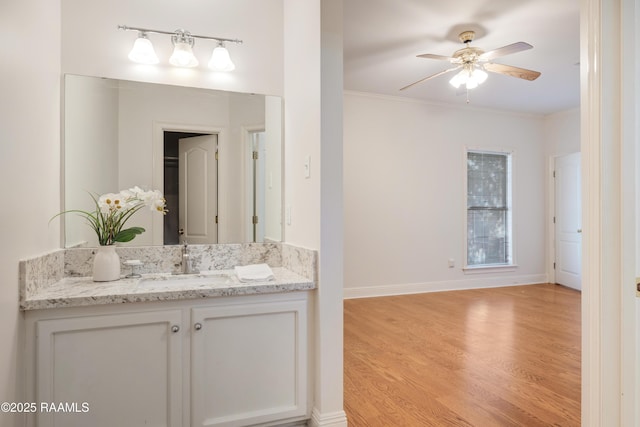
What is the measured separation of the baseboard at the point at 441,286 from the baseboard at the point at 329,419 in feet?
9.60

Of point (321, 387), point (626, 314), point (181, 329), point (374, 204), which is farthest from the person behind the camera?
point (374, 204)

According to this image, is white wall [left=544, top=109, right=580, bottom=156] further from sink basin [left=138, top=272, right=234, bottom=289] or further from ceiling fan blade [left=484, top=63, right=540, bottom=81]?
sink basin [left=138, top=272, right=234, bottom=289]

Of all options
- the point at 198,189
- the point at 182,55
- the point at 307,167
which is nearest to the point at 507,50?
the point at 307,167

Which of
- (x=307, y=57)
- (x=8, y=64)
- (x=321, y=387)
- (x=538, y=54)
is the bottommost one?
(x=321, y=387)

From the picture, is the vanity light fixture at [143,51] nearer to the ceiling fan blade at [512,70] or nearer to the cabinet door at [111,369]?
the cabinet door at [111,369]

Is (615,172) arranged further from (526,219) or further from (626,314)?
(526,219)

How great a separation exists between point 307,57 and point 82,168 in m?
1.39

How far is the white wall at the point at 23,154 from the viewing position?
1340mm

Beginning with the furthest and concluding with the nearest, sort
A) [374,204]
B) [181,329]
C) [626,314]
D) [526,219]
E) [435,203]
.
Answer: [526,219] → [435,203] → [374,204] → [181,329] → [626,314]

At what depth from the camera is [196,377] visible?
5.58ft

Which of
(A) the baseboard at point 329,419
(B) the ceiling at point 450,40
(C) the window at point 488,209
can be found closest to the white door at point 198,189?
(A) the baseboard at point 329,419

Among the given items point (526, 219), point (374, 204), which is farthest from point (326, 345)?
point (526, 219)

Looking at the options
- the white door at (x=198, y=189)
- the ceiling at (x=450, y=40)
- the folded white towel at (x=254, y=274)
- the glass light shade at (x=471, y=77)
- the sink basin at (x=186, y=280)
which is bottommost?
the sink basin at (x=186, y=280)

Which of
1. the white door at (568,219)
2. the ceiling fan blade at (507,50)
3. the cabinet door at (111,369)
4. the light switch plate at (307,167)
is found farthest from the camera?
the white door at (568,219)
